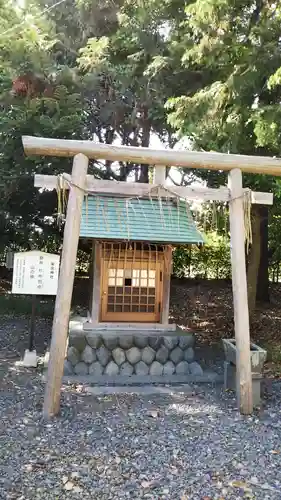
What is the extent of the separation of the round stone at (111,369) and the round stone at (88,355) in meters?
0.24

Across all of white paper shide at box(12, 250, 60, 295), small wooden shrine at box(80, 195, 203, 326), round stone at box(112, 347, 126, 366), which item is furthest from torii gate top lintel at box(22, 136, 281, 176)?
round stone at box(112, 347, 126, 366)

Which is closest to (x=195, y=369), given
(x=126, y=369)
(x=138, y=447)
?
(x=126, y=369)

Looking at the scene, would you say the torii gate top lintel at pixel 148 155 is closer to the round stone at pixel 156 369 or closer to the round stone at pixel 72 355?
the round stone at pixel 72 355

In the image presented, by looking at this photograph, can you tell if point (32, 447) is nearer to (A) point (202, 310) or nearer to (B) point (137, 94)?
(B) point (137, 94)

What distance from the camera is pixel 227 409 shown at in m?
5.12

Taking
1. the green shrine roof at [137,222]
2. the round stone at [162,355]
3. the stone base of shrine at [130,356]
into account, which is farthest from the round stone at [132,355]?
the green shrine roof at [137,222]

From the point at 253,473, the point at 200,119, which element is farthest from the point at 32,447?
the point at 200,119

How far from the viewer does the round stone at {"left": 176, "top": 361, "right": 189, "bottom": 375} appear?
6.58 m

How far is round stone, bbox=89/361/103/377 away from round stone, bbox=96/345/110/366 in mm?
63

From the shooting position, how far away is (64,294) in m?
4.71

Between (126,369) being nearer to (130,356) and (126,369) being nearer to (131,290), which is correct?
(130,356)

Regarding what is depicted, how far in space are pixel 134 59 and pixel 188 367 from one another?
5589 millimetres

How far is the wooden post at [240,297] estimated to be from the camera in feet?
16.1

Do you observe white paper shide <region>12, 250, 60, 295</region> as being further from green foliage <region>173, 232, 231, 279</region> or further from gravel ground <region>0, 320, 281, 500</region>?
green foliage <region>173, 232, 231, 279</region>
